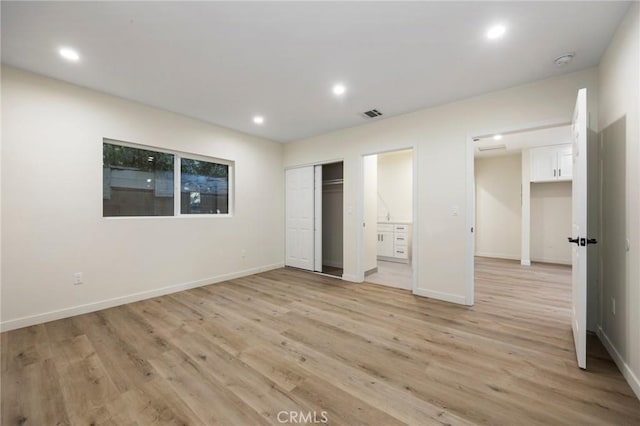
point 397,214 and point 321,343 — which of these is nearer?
point 321,343

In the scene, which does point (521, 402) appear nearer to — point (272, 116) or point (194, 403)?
point (194, 403)

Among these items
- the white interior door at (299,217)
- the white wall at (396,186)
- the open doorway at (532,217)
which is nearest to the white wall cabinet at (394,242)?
the white wall at (396,186)

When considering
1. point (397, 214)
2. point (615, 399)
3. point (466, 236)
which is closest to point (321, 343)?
point (615, 399)

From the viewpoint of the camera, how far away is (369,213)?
190 inches

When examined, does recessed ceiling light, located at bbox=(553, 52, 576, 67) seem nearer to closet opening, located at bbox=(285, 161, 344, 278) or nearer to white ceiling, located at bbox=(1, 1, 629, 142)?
white ceiling, located at bbox=(1, 1, 629, 142)

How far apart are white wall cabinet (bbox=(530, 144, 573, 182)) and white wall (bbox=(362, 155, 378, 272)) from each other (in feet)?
13.3

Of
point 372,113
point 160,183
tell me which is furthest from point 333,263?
point 160,183

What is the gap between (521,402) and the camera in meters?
1.62

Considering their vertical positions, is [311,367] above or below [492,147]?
below

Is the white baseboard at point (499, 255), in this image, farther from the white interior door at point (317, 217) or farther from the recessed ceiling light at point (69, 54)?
the recessed ceiling light at point (69, 54)

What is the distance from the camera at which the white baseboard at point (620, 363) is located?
66.5 inches

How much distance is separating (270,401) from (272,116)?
3658 millimetres

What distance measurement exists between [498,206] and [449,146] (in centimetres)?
443

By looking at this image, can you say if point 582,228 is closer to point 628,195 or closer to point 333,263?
point 628,195
